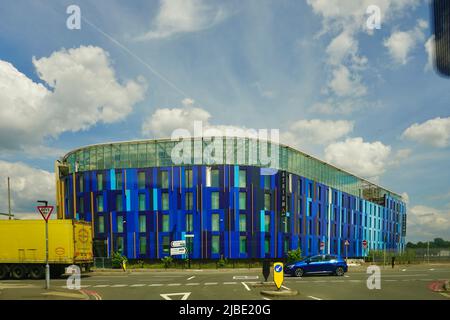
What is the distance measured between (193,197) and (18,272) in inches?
1075

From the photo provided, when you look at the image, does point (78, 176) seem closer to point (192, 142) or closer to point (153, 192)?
point (153, 192)

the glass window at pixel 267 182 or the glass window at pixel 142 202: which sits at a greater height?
the glass window at pixel 267 182

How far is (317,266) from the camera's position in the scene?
2900cm

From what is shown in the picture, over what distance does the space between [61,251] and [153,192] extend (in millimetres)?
26579

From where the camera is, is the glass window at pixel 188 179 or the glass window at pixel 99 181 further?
the glass window at pixel 99 181

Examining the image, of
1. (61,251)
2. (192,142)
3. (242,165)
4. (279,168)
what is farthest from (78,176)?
(61,251)

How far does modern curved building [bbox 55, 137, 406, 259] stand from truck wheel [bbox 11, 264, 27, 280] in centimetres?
2614

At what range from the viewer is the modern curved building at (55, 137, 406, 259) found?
171 ft

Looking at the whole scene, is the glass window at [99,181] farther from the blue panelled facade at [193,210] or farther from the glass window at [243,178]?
the glass window at [243,178]

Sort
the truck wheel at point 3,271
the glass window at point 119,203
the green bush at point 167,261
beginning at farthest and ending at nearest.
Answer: the glass window at point 119,203, the green bush at point 167,261, the truck wheel at point 3,271

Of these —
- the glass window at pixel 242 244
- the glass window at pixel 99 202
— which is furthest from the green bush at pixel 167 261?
the glass window at pixel 99 202

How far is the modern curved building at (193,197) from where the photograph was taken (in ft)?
171

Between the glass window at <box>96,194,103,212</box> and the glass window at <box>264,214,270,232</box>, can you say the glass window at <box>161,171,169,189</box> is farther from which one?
the glass window at <box>264,214,270,232</box>

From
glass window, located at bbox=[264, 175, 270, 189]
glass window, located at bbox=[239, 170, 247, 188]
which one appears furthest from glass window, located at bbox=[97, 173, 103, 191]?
glass window, located at bbox=[264, 175, 270, 189]
